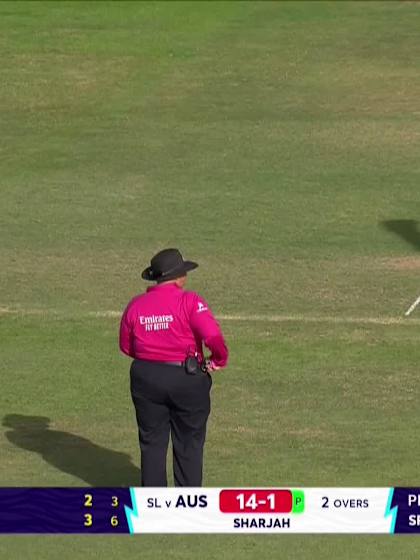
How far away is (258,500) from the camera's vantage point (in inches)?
466

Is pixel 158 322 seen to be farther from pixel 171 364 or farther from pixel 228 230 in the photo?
pixel 228 230

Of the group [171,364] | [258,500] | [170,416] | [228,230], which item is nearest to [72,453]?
[170,416]

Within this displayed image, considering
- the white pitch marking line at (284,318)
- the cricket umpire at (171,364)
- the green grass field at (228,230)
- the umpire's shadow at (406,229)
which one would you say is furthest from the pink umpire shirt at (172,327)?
the umpire's shadow at (406,229)

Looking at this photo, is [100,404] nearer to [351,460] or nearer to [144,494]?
[351,460]

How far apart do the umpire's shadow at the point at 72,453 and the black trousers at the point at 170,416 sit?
1082mm

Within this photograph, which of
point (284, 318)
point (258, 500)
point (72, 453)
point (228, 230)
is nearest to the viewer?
point (258, 500)

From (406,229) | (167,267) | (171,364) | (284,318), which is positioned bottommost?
(406,229)

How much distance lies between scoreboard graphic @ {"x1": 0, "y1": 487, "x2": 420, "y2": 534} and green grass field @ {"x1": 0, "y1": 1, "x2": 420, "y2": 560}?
125 cm

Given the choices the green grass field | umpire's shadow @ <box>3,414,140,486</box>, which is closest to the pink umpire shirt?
the green grass field

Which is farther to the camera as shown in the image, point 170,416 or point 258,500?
point 170,416

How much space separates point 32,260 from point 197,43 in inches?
459

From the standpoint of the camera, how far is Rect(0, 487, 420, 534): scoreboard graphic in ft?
38.7

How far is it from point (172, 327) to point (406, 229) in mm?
10618

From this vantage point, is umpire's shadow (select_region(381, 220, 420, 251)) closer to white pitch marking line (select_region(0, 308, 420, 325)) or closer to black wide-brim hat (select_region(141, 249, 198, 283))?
white pitch marking line (select_region(0, 308, 420, 325))
